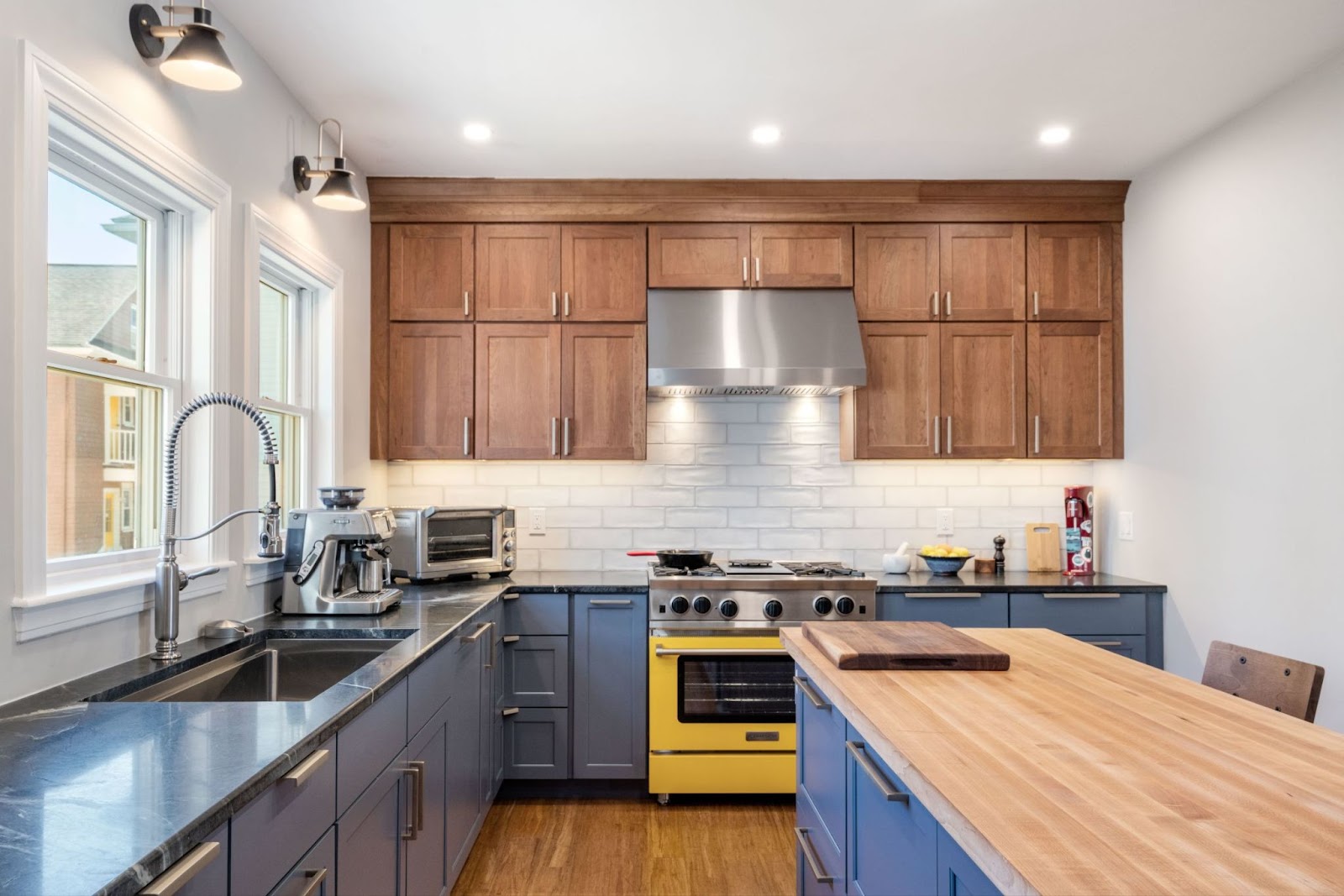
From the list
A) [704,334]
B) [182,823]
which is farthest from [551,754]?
[182,823]

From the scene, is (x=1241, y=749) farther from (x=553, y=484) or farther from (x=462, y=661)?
(x=553, y=484)

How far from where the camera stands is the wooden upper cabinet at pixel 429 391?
12.8 ft

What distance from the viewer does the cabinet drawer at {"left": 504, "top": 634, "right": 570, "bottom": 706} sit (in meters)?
3.59

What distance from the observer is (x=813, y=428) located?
4.23m

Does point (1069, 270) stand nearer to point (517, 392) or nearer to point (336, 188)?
point (517, 392)

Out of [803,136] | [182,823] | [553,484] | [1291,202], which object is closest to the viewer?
[182,823]

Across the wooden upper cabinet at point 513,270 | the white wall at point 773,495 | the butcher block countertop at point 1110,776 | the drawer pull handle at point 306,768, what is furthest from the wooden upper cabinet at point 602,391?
the drawer pull handle at point 306,768

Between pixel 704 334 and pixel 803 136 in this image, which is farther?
pixel 704 334

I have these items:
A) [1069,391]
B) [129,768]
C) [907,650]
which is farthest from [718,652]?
[129,768]

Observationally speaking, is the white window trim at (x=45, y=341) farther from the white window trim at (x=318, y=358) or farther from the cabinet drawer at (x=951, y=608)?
the cabinet drawer at (x=951, y=608)

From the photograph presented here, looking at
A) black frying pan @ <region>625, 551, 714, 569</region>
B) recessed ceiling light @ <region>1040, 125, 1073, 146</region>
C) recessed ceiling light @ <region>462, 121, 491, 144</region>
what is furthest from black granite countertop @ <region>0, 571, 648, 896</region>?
recessed ceiling light @ <region>1040, 125, 1073, 146</region>

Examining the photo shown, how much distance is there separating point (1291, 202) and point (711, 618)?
8.33 feet

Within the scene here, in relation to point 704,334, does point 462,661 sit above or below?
below

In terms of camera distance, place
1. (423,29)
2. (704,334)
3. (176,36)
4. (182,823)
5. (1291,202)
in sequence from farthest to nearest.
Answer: (704,334) → (1291,202) → (423,29) → (176,36) → (182,823)
